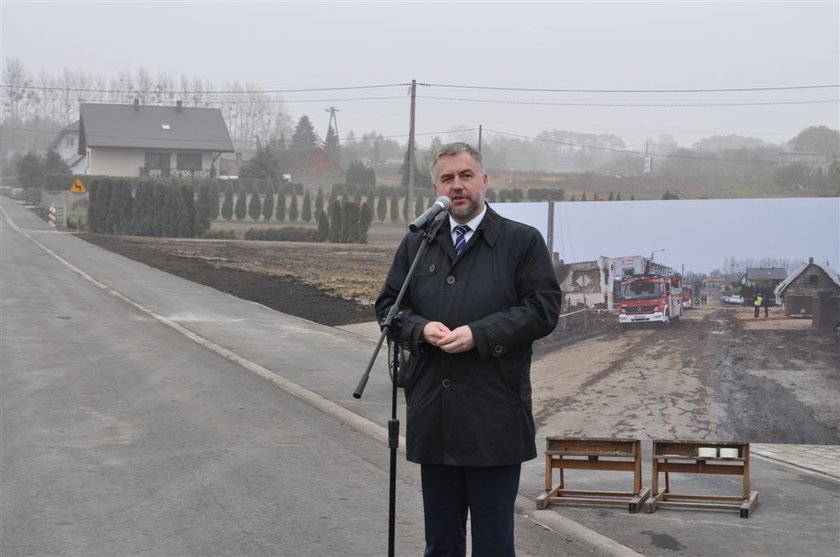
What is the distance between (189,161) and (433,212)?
3502 inches

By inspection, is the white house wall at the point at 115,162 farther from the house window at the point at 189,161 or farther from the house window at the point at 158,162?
the house window at the point at 189,161

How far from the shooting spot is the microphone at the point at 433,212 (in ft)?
13.8

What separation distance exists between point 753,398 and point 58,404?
6965 millimetres

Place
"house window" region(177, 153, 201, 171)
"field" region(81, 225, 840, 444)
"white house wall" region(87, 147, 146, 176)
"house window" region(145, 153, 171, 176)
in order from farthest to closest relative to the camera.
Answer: "house window" region(177, 153, 201, 171), "white house wall" region(87, 147, 146, 176), "house window" region(145, 153, 171, 176), "field" region(81, 225, 840, 444)

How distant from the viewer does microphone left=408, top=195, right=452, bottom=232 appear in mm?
4219

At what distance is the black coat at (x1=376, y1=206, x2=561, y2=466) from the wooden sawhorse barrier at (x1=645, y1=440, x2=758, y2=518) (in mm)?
3157

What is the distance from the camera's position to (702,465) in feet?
23.8

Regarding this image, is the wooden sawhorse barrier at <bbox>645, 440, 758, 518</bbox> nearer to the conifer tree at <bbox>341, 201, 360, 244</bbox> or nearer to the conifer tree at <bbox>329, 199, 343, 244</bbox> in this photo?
the conifer tree at <bbox>341, 201, 360, 244</bbox>

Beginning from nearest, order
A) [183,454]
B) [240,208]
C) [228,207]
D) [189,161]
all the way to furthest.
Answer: [183,454] → [240,208] → [228,207] → [189,161]

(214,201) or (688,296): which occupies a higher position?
(214,201)

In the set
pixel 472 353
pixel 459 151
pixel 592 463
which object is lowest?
pixel 592 463

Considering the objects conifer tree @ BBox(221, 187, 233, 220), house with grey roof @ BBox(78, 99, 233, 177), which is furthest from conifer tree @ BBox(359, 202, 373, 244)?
house with grey roof @ BBox(78, 99, 233, 177)

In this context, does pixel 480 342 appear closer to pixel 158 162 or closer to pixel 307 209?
pixel 307 209

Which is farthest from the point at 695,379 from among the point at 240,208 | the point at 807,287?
the point at 240,208
